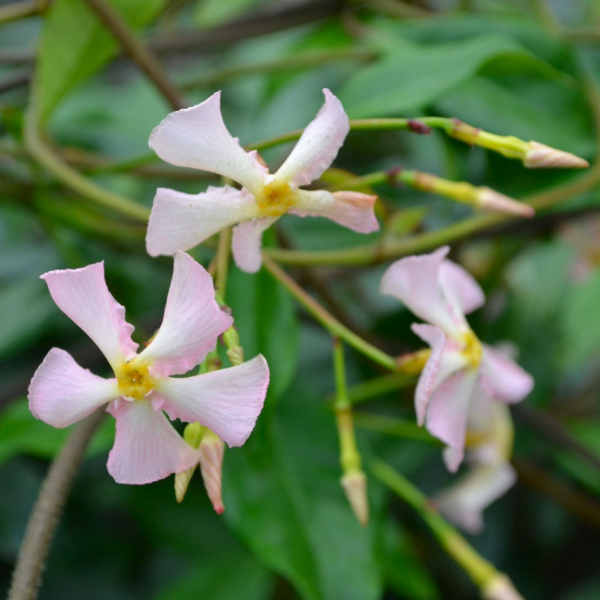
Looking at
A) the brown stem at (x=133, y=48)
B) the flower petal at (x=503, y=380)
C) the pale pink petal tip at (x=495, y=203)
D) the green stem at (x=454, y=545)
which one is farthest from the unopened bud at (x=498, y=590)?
the brown stem at (x=133, y=48)

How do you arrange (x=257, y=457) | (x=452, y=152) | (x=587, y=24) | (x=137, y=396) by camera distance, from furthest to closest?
1. (x=587, y=24)
2. (x=452, y=152)
3. (x=257, y=457)
4. (x=137, y=396)

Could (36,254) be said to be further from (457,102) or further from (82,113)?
(457,102)

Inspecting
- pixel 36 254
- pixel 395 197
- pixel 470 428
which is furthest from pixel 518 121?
pixel 36 254

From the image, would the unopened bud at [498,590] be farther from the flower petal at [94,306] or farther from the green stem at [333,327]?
the flower petal at [94,306]

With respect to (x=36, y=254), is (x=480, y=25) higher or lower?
higher

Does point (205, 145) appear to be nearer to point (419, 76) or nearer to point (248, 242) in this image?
point (248, 242)

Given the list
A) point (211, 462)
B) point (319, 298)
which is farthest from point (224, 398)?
point (319, 298)
